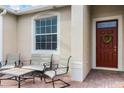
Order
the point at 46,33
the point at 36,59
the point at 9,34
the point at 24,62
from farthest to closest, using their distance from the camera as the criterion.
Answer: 1. the point at 24,62
2. the point at 9,34
3. the point at 46,33
4. the point at 36,59

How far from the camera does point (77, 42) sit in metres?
4.42

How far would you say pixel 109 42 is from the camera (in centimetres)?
613

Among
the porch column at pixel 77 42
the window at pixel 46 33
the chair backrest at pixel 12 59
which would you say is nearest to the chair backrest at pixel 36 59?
the window at pixel 46 33

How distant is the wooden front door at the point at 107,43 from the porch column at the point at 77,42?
2.27m

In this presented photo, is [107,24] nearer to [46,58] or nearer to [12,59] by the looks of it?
[46,58]

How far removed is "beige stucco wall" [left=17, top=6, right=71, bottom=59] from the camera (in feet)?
17.8

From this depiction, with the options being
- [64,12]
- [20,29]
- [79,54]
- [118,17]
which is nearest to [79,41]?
[79,54]

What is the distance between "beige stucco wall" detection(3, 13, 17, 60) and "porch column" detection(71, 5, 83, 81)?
11.4ft

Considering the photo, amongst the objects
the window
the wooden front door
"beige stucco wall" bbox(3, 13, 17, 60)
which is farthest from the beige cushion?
the wooden front door

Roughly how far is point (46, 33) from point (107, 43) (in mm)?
2878

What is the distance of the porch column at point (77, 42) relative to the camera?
436cm

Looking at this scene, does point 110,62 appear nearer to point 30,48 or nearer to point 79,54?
point 79,54

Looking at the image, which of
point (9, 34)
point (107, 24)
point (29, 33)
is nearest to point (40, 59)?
point (29, 33)
